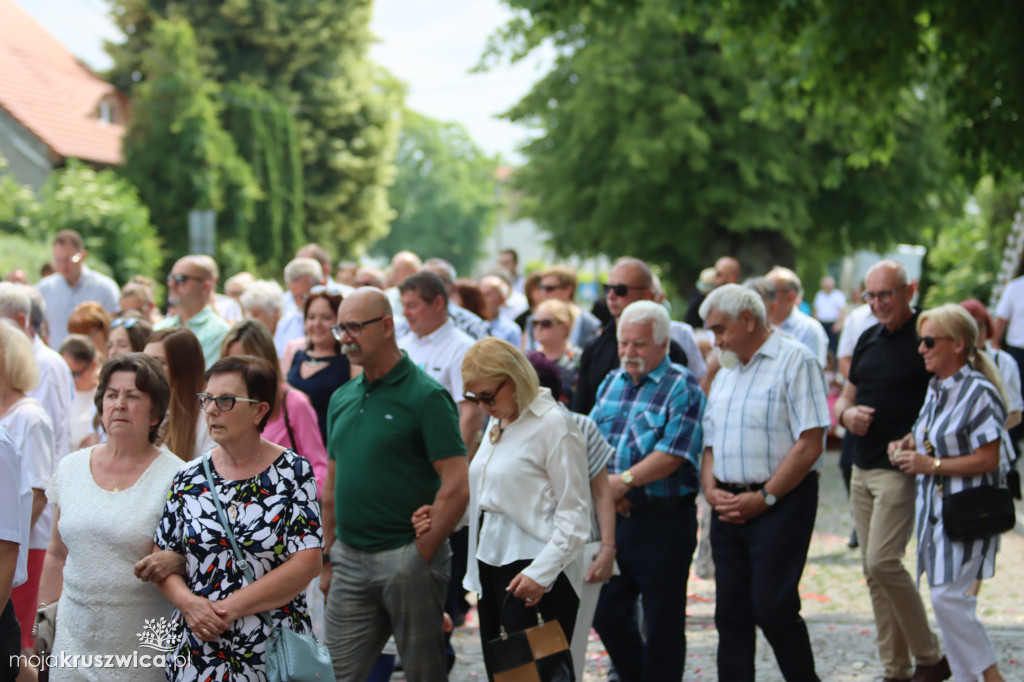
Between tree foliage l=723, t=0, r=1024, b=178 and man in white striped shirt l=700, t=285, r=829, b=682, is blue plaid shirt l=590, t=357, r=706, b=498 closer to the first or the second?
man in white striped shirt l=700, t=285, r=829, b=682

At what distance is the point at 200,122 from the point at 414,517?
26.6 meters

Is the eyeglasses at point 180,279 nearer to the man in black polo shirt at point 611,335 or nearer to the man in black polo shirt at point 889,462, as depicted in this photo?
the man in black polo shirt at point 611,335

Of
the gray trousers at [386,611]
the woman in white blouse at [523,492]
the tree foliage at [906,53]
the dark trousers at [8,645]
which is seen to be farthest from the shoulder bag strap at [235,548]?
the tree foliage at [906,53]

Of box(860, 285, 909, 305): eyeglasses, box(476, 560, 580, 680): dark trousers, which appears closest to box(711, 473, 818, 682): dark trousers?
box(476, 560, 580, 680): dark trousers

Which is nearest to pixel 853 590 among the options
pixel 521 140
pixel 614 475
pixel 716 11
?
pixel 614 475

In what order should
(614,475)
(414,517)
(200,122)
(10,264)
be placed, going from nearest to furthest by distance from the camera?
(414,517), (614,475), (10,264), (200,122)

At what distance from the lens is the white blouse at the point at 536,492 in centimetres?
518

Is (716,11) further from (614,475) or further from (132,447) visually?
A: (132,447)

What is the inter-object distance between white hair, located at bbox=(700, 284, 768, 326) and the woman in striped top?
0.96 metres

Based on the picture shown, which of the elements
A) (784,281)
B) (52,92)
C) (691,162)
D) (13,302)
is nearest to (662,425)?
(784,281)

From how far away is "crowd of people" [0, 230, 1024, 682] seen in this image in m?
4.23

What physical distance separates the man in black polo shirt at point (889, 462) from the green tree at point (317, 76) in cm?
3397

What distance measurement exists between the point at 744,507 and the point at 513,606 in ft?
4.76

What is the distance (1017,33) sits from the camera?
35.7 feet
